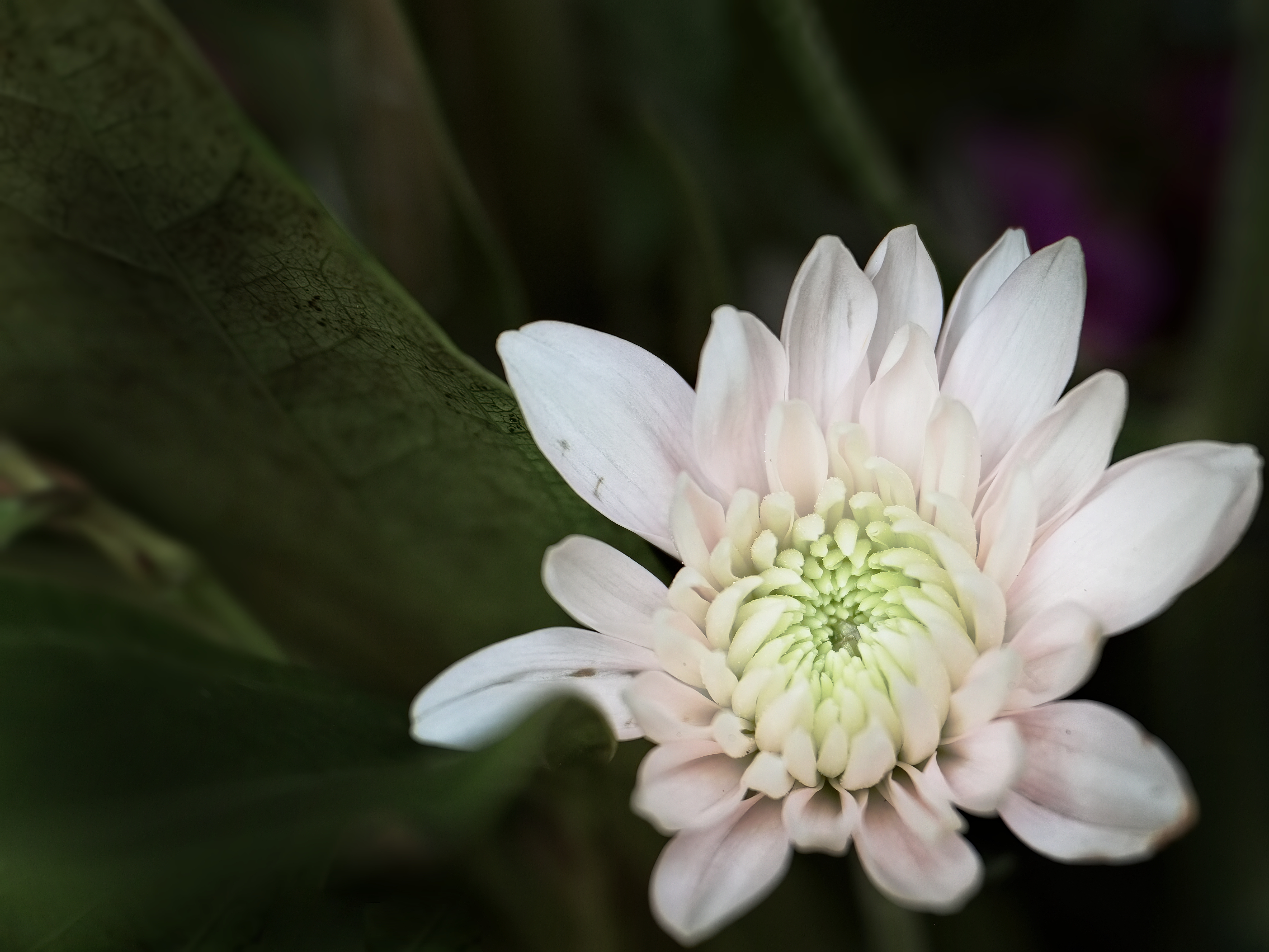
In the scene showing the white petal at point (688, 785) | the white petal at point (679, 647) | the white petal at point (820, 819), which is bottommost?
the white petal at point (820, 819)

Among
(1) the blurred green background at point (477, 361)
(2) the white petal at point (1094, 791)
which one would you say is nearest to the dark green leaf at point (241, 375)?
(1) the blurred green background at point (477, 361)

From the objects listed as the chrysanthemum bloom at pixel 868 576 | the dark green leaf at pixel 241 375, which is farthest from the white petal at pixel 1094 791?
the dark green leaf at pixel 241 375

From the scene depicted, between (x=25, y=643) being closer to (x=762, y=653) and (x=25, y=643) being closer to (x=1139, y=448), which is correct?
(x=762, y=653)

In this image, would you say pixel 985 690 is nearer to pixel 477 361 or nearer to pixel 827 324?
pixel 827 324

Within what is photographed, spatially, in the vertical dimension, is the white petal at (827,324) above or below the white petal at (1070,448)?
above

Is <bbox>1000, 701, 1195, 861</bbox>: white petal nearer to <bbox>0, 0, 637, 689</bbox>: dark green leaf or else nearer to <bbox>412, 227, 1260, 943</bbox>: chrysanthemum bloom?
<bbox>412, 227, 1260, 943</bbox>: chrysanthemum bloom

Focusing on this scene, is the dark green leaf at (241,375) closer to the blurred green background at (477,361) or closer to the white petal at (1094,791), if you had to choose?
the blurred green background at (477,361)

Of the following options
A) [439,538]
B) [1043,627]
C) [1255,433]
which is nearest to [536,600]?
[439,538]
